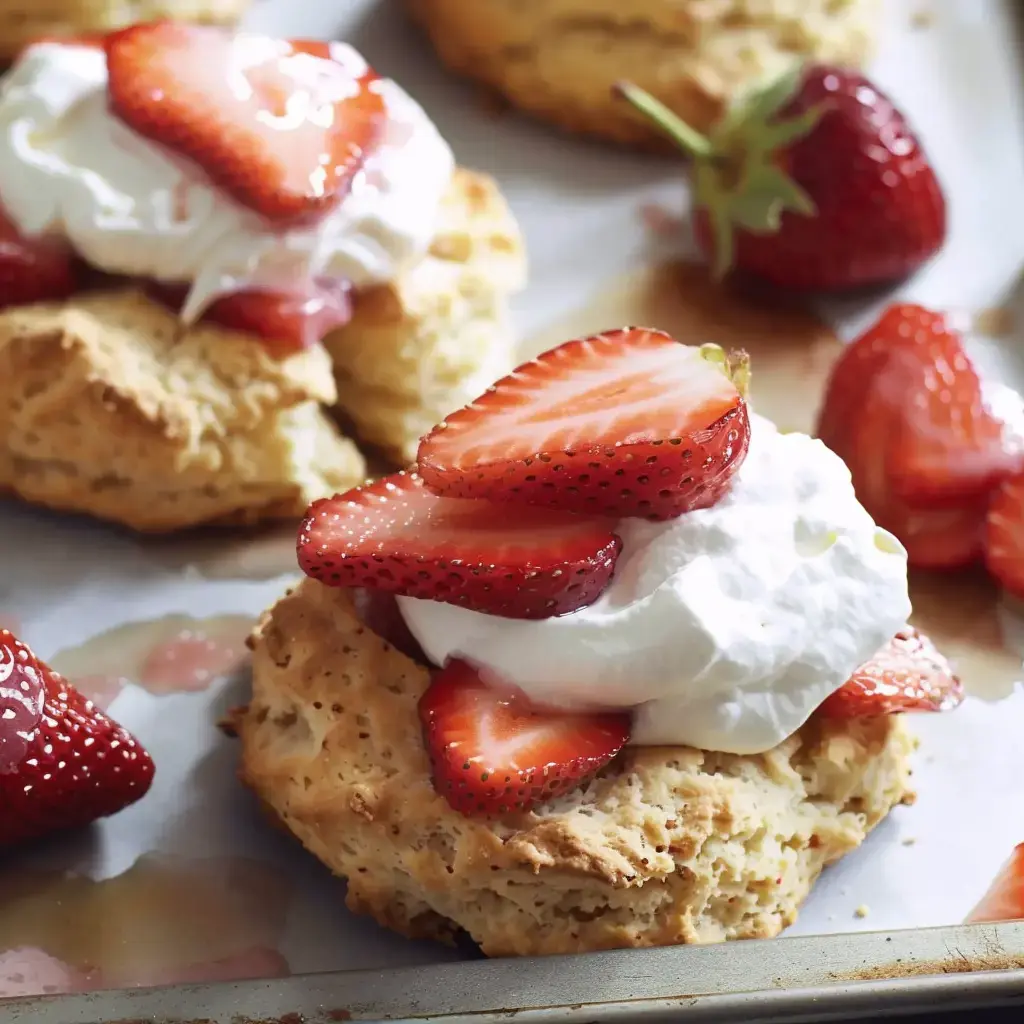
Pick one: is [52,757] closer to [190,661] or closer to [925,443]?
[190,661]

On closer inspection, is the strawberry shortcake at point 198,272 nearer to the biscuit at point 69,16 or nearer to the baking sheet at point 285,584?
the baking sheet at point 285,584

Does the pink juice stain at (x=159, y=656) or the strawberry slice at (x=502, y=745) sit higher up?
the strawberry slice at (x=502, y=745)

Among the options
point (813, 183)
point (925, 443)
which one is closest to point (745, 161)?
point (813, 183)

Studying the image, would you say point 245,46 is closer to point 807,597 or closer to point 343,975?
point 807,597

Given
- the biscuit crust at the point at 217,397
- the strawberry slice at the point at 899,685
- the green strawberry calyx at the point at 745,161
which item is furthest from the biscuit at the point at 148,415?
the strawberry slice at the point at 899,685

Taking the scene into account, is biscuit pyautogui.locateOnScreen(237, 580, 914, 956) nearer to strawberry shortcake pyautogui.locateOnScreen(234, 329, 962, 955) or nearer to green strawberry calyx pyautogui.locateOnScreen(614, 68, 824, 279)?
strawberry shortcake pyautogui.locateOnScreen(234, 329, 962, 955)

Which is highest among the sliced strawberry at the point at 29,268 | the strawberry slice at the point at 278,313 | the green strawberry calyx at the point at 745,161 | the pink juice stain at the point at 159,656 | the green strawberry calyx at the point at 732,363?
the green strawberry calyx at the point at 732,363

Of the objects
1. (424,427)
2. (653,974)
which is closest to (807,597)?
(653,974)
